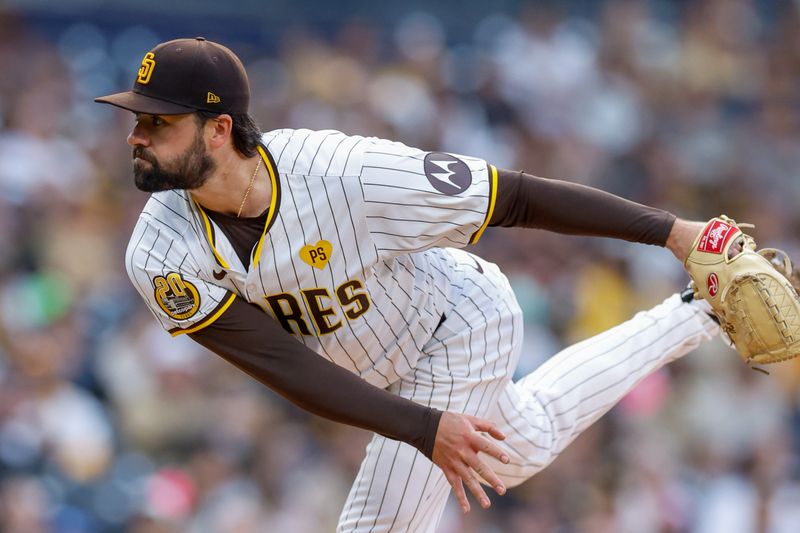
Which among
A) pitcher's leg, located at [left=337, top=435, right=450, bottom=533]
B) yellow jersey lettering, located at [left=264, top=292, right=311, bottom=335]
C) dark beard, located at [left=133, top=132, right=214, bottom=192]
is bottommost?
pitcher's leg, located at [left=337, top=435, right=450, bottom=533]

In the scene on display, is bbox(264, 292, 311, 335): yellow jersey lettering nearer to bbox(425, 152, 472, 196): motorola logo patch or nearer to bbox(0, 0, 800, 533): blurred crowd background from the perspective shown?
bbox(425, 152, 472, 196): motorola logo patch

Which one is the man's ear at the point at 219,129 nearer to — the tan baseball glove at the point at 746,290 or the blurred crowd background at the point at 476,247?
the tan baseball glove at the point at 746,290

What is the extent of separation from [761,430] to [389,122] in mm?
2900

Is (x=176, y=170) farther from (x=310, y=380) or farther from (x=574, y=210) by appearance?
(x=574, y=210)

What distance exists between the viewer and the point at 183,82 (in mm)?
3287

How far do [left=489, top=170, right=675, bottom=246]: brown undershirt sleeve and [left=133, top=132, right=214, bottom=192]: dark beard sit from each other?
0.80 metres

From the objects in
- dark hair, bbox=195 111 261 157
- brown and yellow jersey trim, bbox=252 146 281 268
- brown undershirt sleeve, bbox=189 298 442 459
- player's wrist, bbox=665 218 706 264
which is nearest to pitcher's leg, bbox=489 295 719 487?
player's wrist, bbox=665 218 706 264

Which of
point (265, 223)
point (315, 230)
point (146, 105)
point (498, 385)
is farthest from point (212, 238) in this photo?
point (498, 385)

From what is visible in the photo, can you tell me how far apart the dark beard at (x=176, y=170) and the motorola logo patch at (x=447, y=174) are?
1.97 feet

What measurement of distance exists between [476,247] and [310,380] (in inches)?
158

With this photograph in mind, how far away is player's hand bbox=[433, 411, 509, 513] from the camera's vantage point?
3209 millimetres

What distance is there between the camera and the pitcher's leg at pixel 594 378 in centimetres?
401

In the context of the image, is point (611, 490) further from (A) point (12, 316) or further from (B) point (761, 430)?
(A) point (12, 316)

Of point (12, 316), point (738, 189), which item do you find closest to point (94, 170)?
point (12, 316)
